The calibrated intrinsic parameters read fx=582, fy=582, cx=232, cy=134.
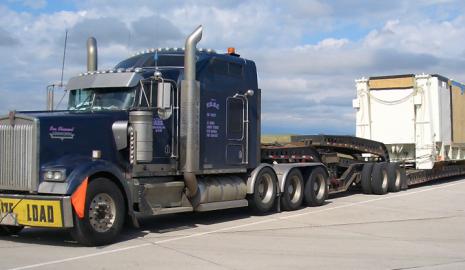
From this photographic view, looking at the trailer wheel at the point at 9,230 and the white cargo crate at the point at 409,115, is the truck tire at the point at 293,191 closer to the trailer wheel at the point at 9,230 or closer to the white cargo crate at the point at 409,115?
the trailer wheel at the point at 9,230

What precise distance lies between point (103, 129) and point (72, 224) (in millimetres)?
1793

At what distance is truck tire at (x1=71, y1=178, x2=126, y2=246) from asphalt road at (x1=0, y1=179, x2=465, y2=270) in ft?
0.65

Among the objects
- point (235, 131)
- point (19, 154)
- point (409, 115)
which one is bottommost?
point (19, 154)

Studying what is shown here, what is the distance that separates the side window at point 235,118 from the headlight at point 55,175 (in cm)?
432

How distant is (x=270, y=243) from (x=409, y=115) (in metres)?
12.7

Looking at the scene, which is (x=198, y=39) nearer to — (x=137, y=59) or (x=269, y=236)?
(x=137, y=59)

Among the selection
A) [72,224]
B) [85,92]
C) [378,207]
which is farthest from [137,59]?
[378,207]

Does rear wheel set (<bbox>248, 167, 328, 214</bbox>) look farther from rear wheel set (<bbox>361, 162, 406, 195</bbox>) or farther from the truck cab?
rear wheel set (<bbox>361, 162, 406, 195</bbox>)

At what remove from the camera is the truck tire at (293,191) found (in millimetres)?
13768

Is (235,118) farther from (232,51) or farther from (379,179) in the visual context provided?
(379,179)

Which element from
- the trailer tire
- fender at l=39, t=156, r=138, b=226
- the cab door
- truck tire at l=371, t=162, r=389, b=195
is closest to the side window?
the cab door

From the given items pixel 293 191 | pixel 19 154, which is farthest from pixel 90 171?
pixel 293 191

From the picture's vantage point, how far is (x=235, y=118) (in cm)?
1245

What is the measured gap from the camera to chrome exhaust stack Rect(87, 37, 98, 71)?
12.3 m
